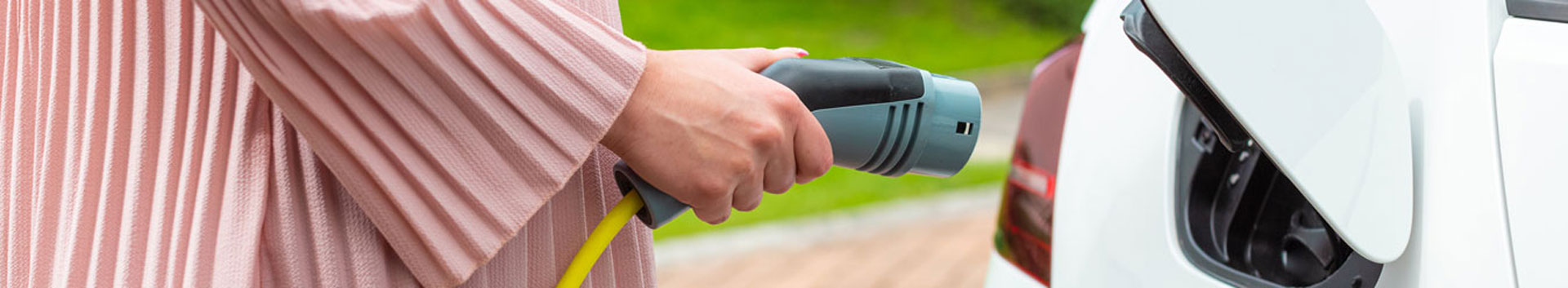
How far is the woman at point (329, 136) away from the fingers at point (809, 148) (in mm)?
26

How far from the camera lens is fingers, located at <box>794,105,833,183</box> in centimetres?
117

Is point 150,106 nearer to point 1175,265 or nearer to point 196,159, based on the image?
point 196,159

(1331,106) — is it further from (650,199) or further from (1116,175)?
(650,199)

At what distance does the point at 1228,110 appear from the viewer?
3.96ft

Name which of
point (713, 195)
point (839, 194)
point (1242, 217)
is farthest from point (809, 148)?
point (839, 194)

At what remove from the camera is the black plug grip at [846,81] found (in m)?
1.24

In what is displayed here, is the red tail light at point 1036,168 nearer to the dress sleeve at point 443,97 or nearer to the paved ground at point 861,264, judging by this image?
the dress sleeve at point 443,97

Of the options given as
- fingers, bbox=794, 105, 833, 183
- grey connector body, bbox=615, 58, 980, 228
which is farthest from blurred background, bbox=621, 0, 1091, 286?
fingers, bbox=794, 105, 833, 183

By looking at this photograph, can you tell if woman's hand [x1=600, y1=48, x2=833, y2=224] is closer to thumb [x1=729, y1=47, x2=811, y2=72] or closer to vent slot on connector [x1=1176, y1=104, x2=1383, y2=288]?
thumb [x1=729, y1=47, x2=811, y2=72]

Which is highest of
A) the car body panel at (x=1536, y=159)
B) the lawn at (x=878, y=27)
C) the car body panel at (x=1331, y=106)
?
the car body panel at (x=1331, y=106)

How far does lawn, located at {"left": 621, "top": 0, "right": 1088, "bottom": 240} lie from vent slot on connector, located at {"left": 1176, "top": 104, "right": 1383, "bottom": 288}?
27.9 ft

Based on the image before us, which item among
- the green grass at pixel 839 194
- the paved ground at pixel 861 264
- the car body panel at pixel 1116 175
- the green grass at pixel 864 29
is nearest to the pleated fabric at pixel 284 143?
the car body panel at pixel 1116 175

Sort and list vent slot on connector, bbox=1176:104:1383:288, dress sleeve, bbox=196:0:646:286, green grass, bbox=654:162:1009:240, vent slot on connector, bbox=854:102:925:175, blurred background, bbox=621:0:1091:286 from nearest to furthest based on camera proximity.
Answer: dress sleeve, bbox=196:0:646:286 → vent slot on connector, bbox=854:102:925:175 → vent slot on connector, bbox=1176:104:1383:288 → blurred background, bbox=621:0:1091:286 → green grass, bbox=654:162:1009:240

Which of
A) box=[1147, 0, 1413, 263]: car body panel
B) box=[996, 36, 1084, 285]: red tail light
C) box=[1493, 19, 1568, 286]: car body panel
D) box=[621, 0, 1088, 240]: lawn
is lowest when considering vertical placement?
Answer: box=[621, 0, 1088, 240]: lawn
